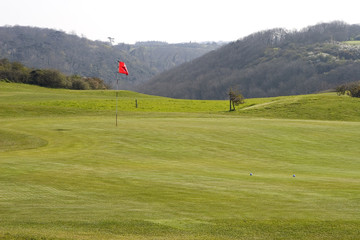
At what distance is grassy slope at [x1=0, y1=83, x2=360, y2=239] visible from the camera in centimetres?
1048

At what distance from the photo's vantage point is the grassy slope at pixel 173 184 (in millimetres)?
10477

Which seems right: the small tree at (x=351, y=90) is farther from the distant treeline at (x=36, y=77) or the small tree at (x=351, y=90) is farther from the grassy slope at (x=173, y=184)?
the distant treeline at (x=36, y=77)

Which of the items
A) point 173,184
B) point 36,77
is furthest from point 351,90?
point 36,77

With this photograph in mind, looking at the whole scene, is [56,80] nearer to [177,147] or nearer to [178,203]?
[177,147]

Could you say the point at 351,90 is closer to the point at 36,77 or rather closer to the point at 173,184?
the point at 173,184

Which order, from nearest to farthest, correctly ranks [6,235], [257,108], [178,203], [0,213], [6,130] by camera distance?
[6,235], [0,213], [178,203], [6,130], [257,108]

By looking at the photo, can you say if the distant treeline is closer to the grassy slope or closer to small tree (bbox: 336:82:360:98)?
small tree (bbox: 336:82:360:98)

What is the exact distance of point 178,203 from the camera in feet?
41.7

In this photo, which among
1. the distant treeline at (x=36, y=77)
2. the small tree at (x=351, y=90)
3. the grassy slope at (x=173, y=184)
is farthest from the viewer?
the distant treeline at (x=36, y=77)

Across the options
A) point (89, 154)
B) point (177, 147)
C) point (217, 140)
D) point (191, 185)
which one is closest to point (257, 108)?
point (217, 140)

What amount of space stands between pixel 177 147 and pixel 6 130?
13340 millimetres

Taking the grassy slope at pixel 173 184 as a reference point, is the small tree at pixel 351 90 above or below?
above

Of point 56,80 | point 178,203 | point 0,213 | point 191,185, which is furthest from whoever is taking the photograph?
point 56,80

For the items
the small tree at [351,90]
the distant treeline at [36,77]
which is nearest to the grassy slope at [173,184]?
the small tree at [351,90]
